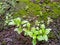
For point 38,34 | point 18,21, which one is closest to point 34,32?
point 38,34

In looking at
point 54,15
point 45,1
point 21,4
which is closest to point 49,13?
point 54,15

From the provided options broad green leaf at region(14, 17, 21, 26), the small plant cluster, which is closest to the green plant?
the small plant cluster

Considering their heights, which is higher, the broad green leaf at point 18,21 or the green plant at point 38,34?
the broad green leaf at point 18,21

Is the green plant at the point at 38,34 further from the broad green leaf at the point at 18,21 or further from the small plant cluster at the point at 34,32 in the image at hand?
the broad green leaf at the point at 18,21

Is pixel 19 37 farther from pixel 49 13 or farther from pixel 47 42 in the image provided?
pixel 49 13

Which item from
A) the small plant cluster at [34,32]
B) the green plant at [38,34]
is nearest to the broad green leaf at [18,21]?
the small plant cluster at [34,32]

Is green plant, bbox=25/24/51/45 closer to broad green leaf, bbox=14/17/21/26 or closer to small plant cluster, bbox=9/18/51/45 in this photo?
small plant cluster, bbox=9/18/51/45

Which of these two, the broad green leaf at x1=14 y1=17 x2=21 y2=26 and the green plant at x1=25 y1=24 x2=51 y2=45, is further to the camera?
the broad green leaf at x1=14 y1=17 x2=21 y2=26

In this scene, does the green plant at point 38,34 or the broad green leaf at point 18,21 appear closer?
the green plant at point 38,34

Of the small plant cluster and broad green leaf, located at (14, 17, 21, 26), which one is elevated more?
broad green leaf, located at (14, 17, 21, 26)

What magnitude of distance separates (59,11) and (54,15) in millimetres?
92

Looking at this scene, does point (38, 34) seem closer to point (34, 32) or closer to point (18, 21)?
point (34, 32)

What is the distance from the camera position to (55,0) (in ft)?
7.61

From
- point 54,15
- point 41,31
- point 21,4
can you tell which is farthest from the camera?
point 21,4
